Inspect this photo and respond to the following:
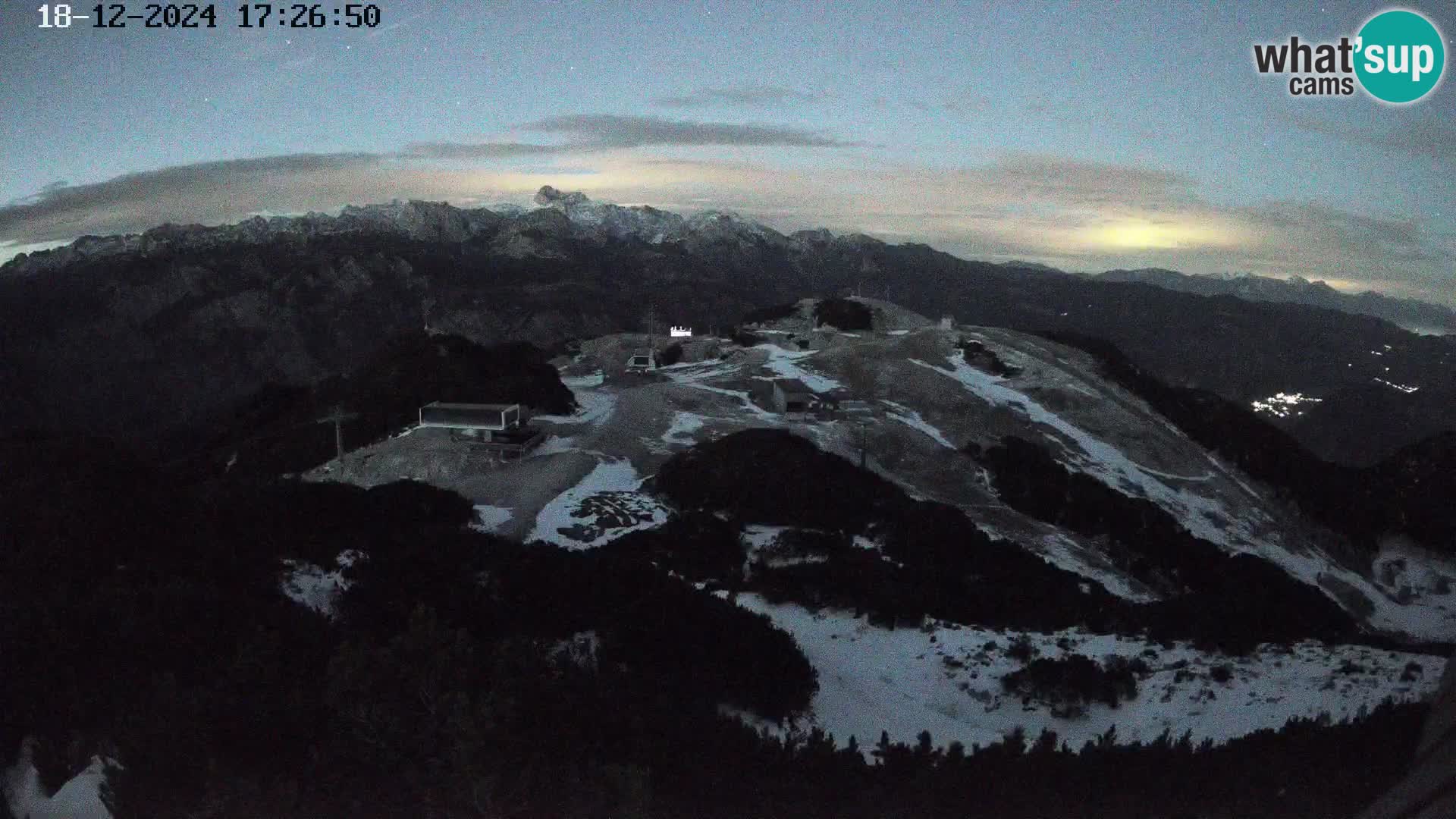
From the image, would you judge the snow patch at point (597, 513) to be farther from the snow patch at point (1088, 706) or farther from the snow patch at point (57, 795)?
the snow patch at point (57, 795)

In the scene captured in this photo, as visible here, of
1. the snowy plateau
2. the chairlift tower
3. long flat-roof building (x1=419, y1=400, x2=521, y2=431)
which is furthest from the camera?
long flat-roof building (x1=419, y1=400, x2=521, y2=431)

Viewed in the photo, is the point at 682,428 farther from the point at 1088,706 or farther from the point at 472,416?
the point at 1088,706

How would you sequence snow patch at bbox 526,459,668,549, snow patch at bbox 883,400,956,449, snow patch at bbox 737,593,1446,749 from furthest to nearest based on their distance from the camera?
snow patch at bbox 883,400,956,449 → snow patch at bbox 526,459,668,549 → snow patch at bbox 737,593,1446,749

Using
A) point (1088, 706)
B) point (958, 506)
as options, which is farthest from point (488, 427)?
point (1088, 706)

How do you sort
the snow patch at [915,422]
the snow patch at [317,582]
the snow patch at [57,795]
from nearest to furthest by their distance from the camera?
the snow patch at [57,795] → the snow patch at [317,582] → the snow patch at [915,422]

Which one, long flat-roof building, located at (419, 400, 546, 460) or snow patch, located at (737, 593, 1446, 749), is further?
long flat-roof building, located at (419, 400, 546, 460)

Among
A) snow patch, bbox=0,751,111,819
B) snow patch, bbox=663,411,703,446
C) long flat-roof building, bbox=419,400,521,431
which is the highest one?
snow patch, bbox=0,751,111,819

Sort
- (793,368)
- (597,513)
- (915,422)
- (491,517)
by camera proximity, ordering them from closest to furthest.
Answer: (491,517) < (597,513) < (915,422) < (793,368)

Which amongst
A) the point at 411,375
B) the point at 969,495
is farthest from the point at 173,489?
the point at 411,375

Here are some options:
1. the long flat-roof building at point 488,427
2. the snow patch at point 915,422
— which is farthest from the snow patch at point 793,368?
the long flat-roof building at point 488,427

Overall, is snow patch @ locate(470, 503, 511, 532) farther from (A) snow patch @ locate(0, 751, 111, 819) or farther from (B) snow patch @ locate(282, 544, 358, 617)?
(A) snow patch @ locate(0, 751, 111, 819)

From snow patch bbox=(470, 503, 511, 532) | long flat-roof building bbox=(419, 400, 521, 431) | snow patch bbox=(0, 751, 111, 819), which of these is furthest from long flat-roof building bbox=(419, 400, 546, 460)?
snow patch bbox=(0, 751, 111, 819)
